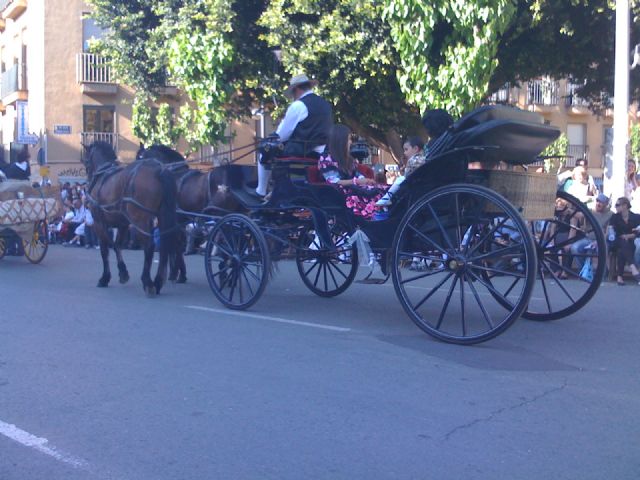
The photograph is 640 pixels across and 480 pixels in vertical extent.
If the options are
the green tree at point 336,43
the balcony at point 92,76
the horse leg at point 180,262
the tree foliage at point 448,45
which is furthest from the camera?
the balcony at point 92,76

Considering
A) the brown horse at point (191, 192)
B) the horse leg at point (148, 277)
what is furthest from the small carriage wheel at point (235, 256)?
the horse leg at point (148, 277)

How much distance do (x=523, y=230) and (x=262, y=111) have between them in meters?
16.8

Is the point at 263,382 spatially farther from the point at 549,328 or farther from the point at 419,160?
the point at 549,328

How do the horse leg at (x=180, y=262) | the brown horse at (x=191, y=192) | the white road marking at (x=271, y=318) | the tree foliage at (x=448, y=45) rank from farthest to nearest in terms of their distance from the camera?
the tree foliage at (x=448, y=45) < the horse leg at (x=180, y=262) < the brown horse at (x=191, y=192) < the white road marking at (x=271, y=318)

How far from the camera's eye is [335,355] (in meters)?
7.41

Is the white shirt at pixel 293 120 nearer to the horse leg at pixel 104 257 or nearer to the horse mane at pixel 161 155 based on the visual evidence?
the horse mane at pixel 161 155

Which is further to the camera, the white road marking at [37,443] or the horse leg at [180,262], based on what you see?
the horse leg at [180,262]

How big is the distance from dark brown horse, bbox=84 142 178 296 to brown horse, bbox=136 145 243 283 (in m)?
0.26

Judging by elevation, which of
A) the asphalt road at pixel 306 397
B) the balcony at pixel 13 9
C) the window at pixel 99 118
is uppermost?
the balcony at pixel 13 9

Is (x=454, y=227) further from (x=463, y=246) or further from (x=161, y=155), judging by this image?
(x=161, y=155)

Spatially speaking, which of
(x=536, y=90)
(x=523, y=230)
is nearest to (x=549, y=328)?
(x=523, y=230)

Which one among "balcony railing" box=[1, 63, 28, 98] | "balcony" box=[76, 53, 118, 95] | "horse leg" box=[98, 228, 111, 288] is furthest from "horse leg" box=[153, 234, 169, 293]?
"balcony railing" box=[1, 63, 28, 98]

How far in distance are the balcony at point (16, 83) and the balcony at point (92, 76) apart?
3589 millimetres

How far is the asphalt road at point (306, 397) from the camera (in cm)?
487
